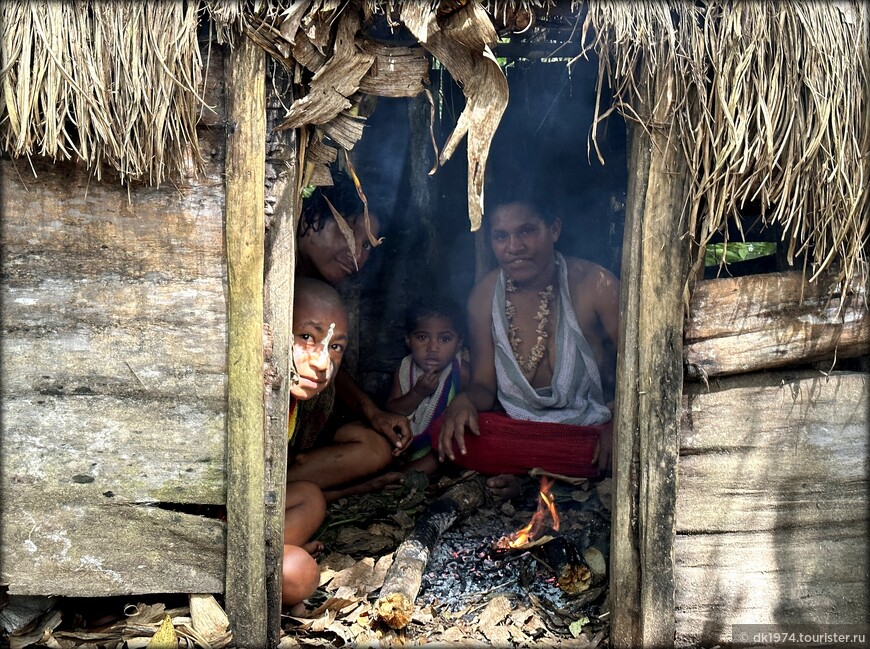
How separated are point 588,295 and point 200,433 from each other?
263cm

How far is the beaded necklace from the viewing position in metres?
5.01

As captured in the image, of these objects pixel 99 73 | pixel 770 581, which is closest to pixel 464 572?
pixel 770 581

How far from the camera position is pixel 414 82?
3.02m

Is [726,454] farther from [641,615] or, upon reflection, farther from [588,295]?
[588,295]

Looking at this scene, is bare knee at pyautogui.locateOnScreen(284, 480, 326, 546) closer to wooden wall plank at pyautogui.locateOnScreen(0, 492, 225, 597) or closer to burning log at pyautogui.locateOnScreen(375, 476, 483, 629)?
burning log at pyautogui.locateOnScreen(375, 476, 483, 629)

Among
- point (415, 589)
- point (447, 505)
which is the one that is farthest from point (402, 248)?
point (415, 589)

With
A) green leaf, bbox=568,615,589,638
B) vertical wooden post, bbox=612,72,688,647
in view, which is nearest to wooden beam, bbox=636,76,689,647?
vertical wooden post, bbox=612,72,688,647

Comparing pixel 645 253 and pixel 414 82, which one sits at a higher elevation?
pixel 414 82

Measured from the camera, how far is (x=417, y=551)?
4.02 m

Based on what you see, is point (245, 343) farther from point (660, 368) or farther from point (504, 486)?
point (504, 486)

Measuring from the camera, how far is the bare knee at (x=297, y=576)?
3539mm

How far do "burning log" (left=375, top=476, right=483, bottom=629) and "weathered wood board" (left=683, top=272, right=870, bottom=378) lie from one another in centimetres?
158

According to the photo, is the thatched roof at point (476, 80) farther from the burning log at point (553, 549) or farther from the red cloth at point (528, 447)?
the red cloth at point (528, 447)

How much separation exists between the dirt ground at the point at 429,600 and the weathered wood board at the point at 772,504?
0.56 m
